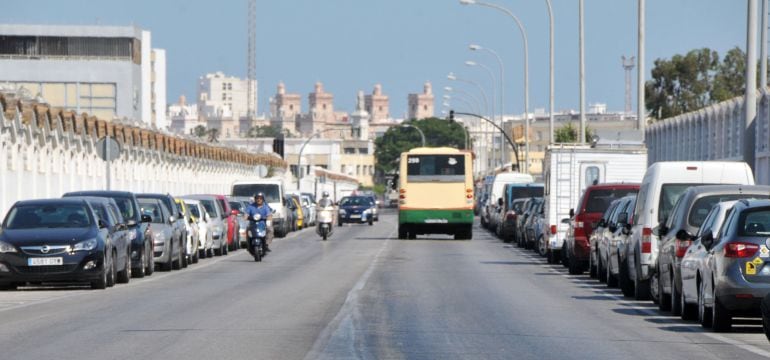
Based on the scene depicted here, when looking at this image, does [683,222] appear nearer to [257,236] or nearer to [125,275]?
[125,275]

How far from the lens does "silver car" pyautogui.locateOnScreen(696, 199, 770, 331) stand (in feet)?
55.3

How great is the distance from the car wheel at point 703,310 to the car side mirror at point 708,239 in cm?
44

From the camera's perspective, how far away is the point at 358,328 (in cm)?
1719

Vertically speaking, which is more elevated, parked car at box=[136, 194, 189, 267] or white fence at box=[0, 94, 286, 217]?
white fence at box=[0, 94, 286, 217]

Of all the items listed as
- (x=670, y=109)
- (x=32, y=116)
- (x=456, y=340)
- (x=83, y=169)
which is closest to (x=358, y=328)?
(x=456, y=340)

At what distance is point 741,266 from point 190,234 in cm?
2284

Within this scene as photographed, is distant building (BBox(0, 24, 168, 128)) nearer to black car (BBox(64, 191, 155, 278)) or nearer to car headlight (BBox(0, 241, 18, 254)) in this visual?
black car (BBox(64, 191, 155, 278))

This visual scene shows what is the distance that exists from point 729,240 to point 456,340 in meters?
3.28

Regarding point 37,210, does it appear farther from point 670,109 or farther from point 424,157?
point 670,109

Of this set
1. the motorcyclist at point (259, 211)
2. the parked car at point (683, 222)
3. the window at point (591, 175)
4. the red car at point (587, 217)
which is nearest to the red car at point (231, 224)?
the motorcyclist at point (259, 211)

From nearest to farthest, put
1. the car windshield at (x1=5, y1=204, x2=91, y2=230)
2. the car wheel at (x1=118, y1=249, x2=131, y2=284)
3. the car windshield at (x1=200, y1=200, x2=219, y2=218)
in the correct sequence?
the car windshield at (x1=5, y1=204, x2=91, y2=230) < the car wheel at (x1=118, y1=249, x2=131, y2=284) < the car windshield at (x1=200, y1=200, x2=219, y2=218)

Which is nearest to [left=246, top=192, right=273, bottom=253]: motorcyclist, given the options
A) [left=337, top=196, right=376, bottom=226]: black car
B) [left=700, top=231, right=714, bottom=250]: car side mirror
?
[left=700, top=231, right=714, bottom=250]: car side mirror

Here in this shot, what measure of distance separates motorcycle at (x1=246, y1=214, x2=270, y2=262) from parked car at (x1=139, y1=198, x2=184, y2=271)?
3.57m

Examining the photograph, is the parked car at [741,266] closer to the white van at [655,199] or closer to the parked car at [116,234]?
the white van at [655,199]
